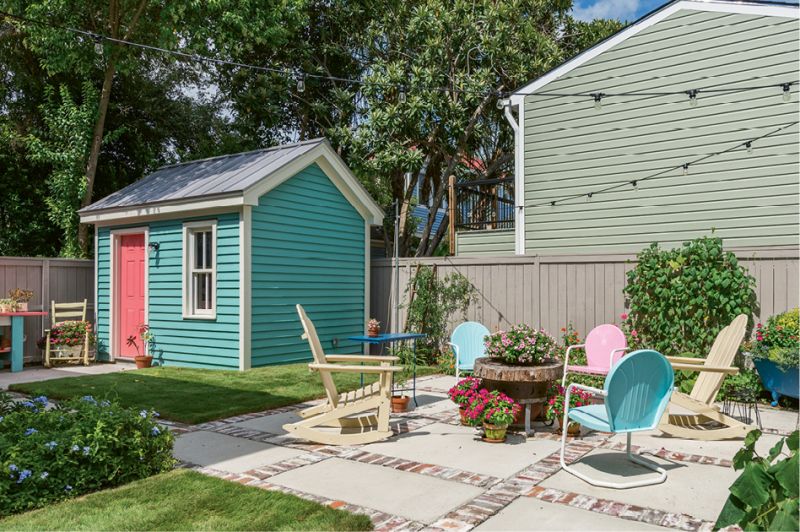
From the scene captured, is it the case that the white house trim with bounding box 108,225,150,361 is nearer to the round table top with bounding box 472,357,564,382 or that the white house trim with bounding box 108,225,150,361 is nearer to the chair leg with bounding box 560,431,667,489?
the round table top with bounding box 472,357,564,382

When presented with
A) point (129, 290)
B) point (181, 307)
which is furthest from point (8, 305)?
point (181, 307)

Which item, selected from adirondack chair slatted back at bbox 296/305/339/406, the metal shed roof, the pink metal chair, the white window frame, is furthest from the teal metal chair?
the white window frame

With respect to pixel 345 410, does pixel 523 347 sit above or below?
above

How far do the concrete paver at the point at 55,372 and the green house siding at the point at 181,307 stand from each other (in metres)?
0.63

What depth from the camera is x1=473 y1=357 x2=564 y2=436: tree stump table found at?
498 centimetres

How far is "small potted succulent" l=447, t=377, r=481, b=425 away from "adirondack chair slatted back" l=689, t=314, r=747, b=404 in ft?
6.01

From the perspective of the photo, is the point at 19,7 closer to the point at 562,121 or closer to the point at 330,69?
the point at 330,69

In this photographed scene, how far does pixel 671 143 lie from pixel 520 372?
5580 mm

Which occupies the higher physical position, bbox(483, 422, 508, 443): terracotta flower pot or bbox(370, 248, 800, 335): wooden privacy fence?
bbox(370, 248, 800, 335): wooden privacy fence

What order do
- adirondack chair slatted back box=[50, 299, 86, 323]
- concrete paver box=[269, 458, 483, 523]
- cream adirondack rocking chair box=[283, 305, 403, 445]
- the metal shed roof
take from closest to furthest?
concrete paver box=[269, 458, 483, 523]
cream adirondack rocking chair box=[283, 305, 403, 445]
the metal shed roof
adirondack chair slatted back box=[50, 299, 86, 323]

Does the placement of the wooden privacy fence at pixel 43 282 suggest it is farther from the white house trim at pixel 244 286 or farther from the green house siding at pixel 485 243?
the green house siding at pixel 485 243

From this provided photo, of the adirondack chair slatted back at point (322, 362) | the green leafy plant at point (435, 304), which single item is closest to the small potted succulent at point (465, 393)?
the adirondack chair slatted back at point (322, 362)

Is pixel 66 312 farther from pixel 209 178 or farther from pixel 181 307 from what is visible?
pixel 209 178

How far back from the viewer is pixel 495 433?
190 inches
